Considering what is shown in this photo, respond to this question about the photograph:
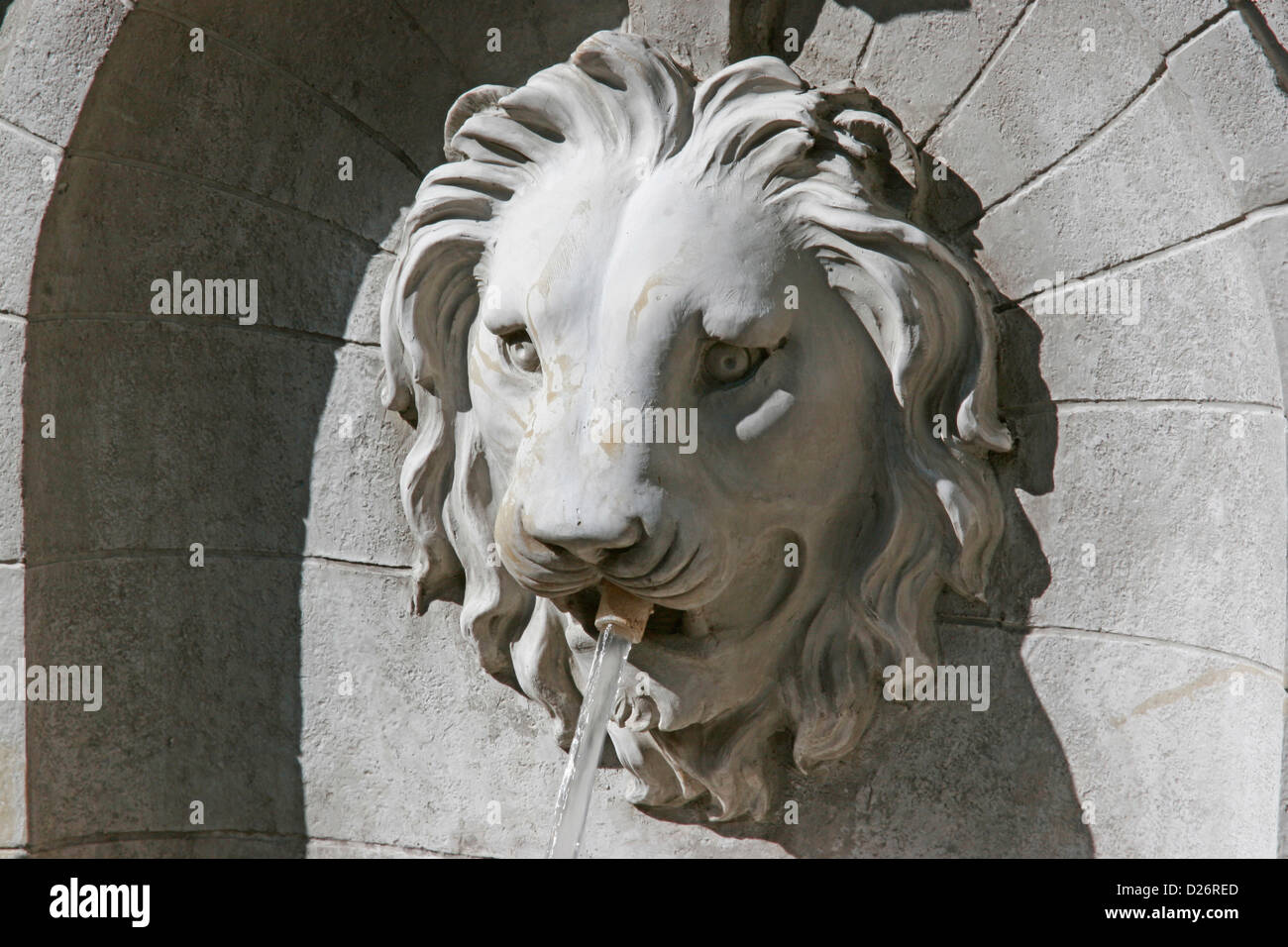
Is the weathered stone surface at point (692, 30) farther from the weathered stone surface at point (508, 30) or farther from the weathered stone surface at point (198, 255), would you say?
the weathered stone surface at point (198, 255)

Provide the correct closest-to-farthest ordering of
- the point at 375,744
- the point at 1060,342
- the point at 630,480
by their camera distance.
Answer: the point at 630,480 → the point at 1060,342 → the point at 375,744

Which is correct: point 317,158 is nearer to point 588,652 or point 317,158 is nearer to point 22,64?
point 22,64

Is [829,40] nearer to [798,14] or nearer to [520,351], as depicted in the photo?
[798,14]

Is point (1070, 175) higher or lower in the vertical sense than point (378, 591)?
higher

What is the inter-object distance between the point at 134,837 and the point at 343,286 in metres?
1.11

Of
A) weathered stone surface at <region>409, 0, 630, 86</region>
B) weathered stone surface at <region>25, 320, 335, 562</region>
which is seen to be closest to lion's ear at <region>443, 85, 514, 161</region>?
weathered stone surface at <region>409, 0, 630, 86</region>

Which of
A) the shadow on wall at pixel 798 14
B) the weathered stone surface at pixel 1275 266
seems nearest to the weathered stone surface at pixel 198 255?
the shadow on wall at pixel 798 14

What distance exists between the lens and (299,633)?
3.17 m

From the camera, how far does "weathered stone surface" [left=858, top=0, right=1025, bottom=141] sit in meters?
2.73

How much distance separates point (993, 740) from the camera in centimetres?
275

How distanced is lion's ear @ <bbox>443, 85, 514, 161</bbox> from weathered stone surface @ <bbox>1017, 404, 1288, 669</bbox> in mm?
1047

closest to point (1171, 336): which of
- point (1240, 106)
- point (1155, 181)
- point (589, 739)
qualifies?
point (1155, 181)

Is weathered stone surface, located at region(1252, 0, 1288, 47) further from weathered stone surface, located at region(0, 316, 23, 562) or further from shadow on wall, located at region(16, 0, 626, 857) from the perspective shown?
weathered stone surface, located at region(0, 316, 23, 562)

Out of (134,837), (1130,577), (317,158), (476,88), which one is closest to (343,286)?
(317,158)
